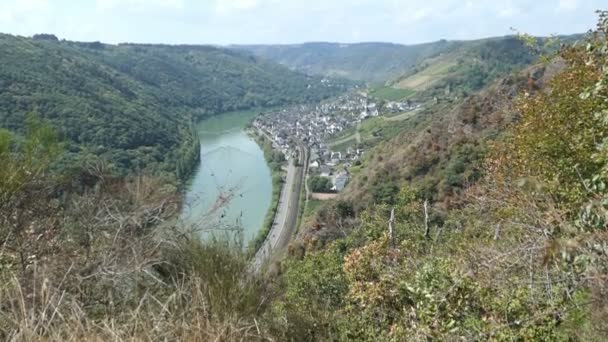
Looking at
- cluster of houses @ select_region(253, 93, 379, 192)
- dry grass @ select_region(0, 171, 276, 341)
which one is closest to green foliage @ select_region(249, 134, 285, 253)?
cluster of houses @ select_region(253, 93, 379, 192)

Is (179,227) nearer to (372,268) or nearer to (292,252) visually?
(372,268)

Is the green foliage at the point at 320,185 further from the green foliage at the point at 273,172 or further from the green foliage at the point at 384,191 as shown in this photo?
the green foliage at the point at 384,191

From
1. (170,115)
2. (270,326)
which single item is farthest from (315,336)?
(170,115)

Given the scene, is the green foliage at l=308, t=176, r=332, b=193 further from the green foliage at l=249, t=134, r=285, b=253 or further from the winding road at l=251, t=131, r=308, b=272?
the green foliage at l=249, t=134, r=285, b=253

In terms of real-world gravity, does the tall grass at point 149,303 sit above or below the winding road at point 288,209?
above

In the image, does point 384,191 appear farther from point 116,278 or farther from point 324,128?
point 324,128

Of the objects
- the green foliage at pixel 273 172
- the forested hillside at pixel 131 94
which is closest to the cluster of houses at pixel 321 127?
the green foliage at pixel 273 172
